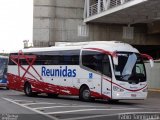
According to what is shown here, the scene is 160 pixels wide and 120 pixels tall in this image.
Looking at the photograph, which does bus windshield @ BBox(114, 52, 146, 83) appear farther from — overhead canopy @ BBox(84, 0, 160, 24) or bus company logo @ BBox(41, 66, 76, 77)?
overhead canopy @ BBox(84, 0, 160, 24)

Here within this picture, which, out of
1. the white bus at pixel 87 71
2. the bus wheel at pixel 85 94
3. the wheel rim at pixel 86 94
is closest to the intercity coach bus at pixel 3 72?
the white bus at pixel 87 71

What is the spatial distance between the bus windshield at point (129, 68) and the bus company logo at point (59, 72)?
3552 mm

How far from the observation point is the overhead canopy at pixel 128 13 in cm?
3750

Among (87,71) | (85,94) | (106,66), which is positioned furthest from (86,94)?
(106,66)

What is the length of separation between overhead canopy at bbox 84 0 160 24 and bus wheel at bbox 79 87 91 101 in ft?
33.4

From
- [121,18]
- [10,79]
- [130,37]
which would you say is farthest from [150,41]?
[10,79]

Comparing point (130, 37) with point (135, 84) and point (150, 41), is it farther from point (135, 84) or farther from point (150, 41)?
point (135, 84)

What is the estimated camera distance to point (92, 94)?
2678 cm

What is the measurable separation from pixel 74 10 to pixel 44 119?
33.0 m

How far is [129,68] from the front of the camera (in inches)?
1014

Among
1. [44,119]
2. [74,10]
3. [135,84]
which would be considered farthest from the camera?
[74,10]

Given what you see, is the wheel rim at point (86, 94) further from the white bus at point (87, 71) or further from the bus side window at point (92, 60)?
the bus side window at point (92, 60)

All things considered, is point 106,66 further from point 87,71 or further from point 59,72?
point 59,72

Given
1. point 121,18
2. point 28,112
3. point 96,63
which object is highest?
point 121,18
